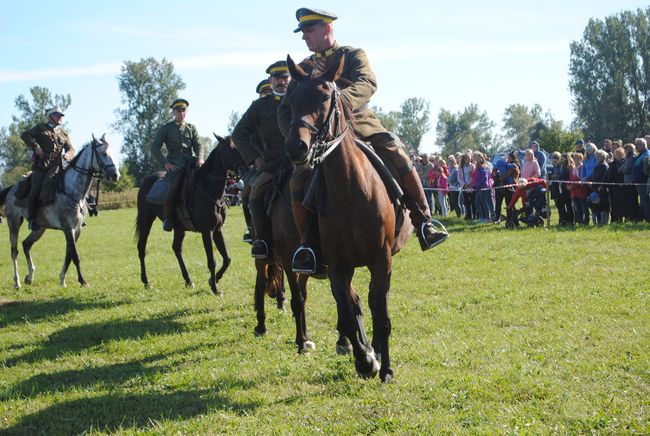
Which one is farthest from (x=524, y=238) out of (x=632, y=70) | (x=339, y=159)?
(x=632, y=70)

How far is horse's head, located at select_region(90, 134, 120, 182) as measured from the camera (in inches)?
571

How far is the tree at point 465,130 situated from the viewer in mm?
128750

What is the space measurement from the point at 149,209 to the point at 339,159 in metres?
9.28

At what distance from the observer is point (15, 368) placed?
8320mm

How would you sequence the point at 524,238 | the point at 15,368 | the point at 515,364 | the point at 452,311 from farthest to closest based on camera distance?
the point at 524,238
the point at 452,311
the point at 15,368
the point at 515,364

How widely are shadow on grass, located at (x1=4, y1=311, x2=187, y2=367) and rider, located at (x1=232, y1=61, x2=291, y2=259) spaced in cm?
230

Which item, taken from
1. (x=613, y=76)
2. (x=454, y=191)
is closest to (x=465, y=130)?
(x=613, y=76)

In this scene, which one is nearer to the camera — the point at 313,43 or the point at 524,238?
the point at 313,43

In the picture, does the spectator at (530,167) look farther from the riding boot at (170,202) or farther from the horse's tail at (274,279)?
the horse's tail at (274,279)

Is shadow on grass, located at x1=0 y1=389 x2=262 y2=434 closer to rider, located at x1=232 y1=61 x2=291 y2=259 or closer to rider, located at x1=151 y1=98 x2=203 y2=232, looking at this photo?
rider, located at x1=232 y1=61 x2=291 y2=259

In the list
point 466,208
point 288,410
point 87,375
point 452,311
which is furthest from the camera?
point 466,208

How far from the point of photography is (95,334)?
32.4ft

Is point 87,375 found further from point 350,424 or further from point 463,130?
point 463,130

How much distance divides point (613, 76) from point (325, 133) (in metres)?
75.1
